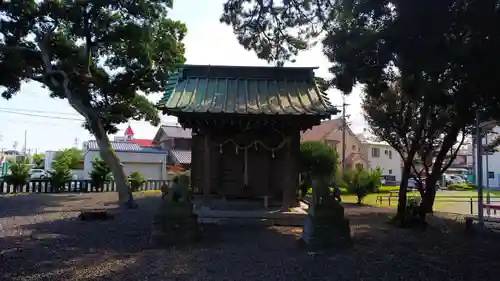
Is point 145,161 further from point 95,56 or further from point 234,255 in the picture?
point 234,255

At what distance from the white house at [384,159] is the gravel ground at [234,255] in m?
41.7

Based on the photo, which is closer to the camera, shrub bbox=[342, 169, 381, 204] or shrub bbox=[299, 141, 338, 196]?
shrub bbox=[299, 141, 338, 196]

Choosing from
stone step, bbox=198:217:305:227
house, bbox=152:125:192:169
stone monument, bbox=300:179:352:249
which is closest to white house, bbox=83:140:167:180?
house, bbox=152:125:192:169

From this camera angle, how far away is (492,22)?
22.2 feet

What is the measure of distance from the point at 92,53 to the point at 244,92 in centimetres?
820

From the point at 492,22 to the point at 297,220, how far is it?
23.6ft

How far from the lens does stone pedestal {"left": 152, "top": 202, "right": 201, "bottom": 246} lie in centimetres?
910

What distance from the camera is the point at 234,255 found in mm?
8016

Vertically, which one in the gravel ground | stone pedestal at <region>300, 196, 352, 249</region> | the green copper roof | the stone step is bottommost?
the gravel ground

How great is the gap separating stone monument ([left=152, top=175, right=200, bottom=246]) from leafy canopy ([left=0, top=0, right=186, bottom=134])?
8.12 meters

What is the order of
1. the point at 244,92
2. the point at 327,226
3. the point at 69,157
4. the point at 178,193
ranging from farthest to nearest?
the point at 69,157 < the point at 244,92 < the point at 178,193 < the point at 327,226

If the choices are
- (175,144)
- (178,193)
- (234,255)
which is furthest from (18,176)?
(175,144)

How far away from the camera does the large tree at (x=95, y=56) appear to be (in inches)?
617

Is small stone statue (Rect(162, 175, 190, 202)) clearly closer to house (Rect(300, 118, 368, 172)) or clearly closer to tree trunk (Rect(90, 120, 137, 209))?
tree trunk (Rect(90, 120, 137, 209))
